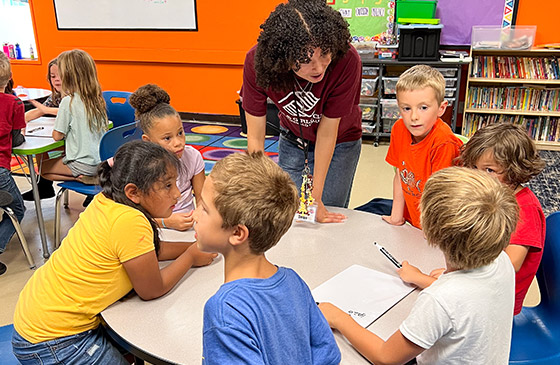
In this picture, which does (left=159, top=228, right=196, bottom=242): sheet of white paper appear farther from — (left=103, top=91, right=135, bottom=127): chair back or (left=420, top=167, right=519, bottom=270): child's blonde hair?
(left=103, top=91, right=135, bottom=127): chair back

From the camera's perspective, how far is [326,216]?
65.9 inches

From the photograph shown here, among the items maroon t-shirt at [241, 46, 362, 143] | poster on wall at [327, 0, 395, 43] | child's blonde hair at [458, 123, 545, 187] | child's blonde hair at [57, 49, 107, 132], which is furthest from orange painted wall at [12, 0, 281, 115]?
child's blonde hair at [458, 123, 545, 187]

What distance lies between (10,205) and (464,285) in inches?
98.5

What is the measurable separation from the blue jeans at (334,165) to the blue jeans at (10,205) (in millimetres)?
1583

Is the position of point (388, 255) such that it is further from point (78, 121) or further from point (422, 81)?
point (78, 121)

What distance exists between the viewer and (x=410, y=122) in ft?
5.49

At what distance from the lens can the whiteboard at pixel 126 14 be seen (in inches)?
218

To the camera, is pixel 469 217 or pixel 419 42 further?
pixel 419 42

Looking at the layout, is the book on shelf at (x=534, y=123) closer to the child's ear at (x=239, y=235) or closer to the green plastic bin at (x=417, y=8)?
the green plastic bin at (x=417, y=8)

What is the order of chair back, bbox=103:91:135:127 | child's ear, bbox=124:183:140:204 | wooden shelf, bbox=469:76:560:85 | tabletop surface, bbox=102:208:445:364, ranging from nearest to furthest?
tabletop surface, bbox=102:208:445:364 → child's ear, bbox=124:183:140:204 → chair back, bbox=103:91:135:127 → wooden shelf, bbox=469:76:560:85

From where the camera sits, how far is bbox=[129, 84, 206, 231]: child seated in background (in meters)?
1.93

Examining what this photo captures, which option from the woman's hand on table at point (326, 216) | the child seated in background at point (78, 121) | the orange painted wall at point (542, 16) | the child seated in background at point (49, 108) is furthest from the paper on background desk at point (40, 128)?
the orange painted wall at point (542, 16)

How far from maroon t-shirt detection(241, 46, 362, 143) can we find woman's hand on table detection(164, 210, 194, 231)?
467mm

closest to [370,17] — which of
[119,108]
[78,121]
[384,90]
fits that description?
[384,90]
